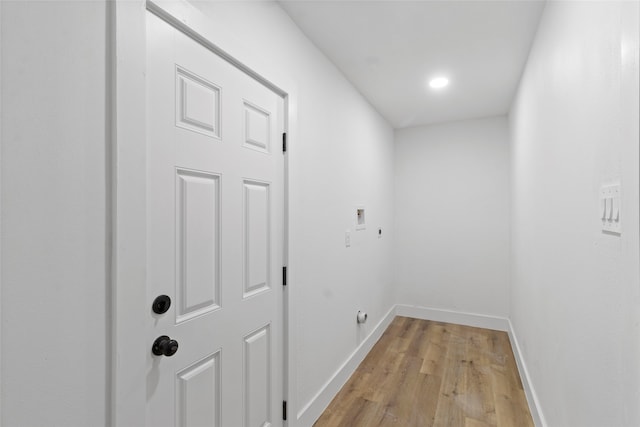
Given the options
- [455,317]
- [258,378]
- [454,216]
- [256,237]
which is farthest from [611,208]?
[455,317]

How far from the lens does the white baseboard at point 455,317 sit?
3.49m

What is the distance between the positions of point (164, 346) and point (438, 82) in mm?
Answer: 2680

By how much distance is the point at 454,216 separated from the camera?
372 centimetres

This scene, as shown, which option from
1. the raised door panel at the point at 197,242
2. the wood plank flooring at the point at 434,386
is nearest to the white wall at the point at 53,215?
the raised door panel at the point at 197,242

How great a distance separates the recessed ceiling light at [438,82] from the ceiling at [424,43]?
2.1 inches

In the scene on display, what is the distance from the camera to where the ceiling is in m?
1.70

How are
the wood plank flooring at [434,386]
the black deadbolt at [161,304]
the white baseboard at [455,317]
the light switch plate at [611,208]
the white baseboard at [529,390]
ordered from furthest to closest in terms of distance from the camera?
1. the white baseboard at [455,317]
2. the wood plank flooring at [434,386]
3. the white baseboard at [529,390]
4. the black deadbolt at [161,304]
5. the light switch plate at [611,208]

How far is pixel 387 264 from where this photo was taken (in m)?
3.66

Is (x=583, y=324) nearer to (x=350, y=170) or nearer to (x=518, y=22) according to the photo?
(x=518, y=22)

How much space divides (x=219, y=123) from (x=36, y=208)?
0.68 m

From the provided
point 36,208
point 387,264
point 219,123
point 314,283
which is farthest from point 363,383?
point 36,208

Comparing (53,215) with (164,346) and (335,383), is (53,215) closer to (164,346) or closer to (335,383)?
(164,346)

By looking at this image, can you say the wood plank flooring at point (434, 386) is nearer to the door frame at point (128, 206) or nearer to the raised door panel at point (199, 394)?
the raised door panel at point (199, 394)

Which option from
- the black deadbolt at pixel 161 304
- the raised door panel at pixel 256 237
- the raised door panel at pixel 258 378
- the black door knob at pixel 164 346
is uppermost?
the raised door panel at pixel 256 237
